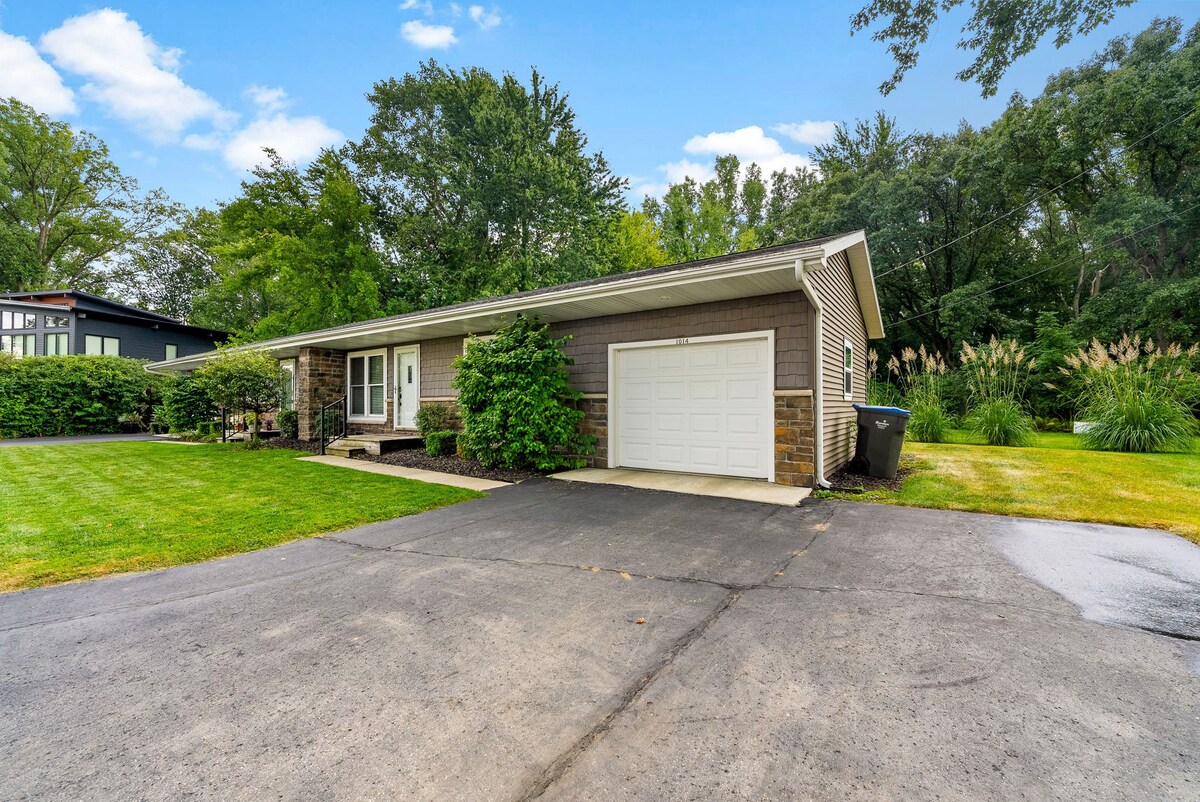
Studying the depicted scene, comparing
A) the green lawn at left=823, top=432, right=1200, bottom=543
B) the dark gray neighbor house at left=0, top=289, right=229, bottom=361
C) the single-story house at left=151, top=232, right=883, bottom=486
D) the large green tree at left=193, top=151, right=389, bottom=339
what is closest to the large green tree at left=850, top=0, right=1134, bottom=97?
the single-story house at left=151, top=232, right=883, bottom=486

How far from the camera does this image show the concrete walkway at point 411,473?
6821 millimetres

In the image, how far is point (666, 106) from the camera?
13.9 meters

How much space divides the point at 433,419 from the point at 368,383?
10.0 feet

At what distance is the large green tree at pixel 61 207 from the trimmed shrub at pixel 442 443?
30.9 meters

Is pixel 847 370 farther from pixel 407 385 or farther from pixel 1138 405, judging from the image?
pixel 407 385

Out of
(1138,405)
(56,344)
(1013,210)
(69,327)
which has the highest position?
(1013,210)

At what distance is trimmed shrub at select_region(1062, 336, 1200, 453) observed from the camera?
28.1ft

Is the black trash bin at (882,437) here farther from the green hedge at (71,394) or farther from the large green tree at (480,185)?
the green hedge at (71,394)

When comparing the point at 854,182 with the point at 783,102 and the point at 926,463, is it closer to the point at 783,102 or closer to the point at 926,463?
the point at 783,102

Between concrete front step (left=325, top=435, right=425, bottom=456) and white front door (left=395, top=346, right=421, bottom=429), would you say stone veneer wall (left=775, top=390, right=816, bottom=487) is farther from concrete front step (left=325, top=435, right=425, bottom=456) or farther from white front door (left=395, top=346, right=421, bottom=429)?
white front door (left=395, top=346, right=421, bottom=429)

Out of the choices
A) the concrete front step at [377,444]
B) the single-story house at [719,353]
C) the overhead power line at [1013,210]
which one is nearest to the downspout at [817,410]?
the single-story house at [719,353]

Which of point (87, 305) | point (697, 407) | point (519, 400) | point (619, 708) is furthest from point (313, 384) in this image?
point (87, 305)

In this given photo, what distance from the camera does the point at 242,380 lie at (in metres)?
10.7

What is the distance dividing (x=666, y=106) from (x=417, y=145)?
44.6ft
